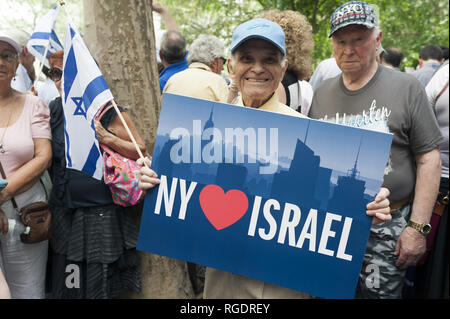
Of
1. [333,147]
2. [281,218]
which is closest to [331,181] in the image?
[333,147]

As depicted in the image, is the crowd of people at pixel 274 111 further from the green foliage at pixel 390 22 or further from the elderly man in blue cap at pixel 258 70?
the green foliage at pixel 390 22

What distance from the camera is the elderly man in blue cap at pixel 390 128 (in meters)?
2.27

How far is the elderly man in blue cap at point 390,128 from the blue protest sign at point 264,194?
0.74m

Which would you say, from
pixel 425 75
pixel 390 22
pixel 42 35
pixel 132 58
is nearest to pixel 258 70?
pixel 132 58

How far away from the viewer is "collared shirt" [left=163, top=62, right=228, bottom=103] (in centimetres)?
354

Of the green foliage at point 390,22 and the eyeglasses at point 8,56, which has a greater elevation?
the green foliage at point 390,22

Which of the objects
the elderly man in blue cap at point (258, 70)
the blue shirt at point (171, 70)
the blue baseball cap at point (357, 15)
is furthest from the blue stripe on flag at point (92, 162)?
the blue shirt at point (171, 70)

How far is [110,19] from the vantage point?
2.95 meters

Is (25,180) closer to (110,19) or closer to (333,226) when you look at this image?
(110,19)

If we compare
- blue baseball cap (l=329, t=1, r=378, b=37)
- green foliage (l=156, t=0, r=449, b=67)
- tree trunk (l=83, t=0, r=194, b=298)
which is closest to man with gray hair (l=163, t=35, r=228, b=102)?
tree trunk (l=83, t=0, r=194, b=298)

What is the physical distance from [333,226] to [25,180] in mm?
2203

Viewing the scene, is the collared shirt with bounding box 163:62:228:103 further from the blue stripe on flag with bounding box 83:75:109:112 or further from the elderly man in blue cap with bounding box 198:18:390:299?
the elderly man in blue cap with bounding box 198:18:390:299

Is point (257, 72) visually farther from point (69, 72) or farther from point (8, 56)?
point (8, 56)

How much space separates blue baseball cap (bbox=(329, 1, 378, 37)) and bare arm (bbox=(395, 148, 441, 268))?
849 mm
